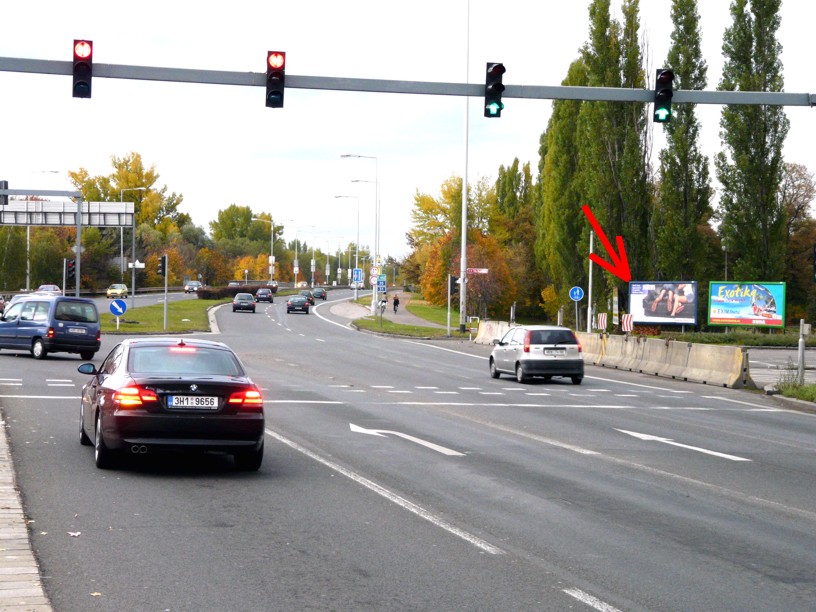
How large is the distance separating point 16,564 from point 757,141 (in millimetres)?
54653

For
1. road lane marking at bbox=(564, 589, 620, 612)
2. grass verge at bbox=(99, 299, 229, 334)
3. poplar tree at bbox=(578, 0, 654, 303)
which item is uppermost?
poplar tree at bbox=(578, 0, 654, 303)

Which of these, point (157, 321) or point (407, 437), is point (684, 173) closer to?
point (157, 321)

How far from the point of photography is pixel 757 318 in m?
51.9

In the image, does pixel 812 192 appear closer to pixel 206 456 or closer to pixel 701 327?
pixel 701 327

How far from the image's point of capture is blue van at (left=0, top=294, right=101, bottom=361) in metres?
32.7

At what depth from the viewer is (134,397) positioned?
37.0 ft

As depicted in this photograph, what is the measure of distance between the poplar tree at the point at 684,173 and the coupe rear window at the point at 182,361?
47.8 metres

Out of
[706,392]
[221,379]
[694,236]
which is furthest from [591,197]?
[221,379]

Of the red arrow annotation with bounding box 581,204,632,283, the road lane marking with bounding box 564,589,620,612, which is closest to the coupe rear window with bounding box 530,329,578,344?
the road lane marking with bounding box 564,589,620,612

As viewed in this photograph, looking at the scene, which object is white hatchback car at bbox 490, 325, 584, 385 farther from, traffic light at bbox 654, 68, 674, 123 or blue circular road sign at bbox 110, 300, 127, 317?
blue circular road sign at bbox 110, 300, 127, 317

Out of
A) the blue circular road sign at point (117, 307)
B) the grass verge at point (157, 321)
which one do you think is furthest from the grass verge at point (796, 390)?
the grass verge at point (157, 321)

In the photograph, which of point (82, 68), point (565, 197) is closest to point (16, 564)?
point (82, 68)

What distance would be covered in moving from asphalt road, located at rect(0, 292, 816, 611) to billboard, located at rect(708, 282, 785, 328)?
1285 inches

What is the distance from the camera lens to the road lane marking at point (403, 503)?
27.9 feet
